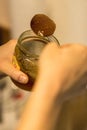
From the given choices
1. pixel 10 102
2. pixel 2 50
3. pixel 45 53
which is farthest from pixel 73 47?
pixel 10 102

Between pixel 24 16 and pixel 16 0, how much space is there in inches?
1.9

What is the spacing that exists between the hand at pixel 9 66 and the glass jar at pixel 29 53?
12mm

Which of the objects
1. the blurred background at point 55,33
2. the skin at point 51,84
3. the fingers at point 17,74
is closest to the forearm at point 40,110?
the skin at point 51,84

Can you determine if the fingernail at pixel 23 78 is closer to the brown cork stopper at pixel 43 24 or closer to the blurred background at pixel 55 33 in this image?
the brown cork stopper at pixel 43 24

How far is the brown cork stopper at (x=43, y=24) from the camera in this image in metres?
0.50

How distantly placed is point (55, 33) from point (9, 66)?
0.19 meters

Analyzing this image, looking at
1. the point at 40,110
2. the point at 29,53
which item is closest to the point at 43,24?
the point at 29,53

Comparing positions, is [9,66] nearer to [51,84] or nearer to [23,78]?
[23,78]

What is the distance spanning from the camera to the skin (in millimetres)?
396

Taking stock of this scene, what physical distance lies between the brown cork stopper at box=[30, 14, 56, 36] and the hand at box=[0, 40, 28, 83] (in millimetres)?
81

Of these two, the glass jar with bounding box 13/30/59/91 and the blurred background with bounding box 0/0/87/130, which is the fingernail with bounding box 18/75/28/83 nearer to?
the glass jar with bounding box 13/30/59/91

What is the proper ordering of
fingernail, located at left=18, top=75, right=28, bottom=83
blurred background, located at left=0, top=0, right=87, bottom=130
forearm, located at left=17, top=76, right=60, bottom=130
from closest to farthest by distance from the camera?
forearm, located at left=17, top=76, right=60, bottom=130
fingernail, located at left=18, top=75, right=28, bottom=83
blurred background, located at left=0, top=0, right=87, bottom=130

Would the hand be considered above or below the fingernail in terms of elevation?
below

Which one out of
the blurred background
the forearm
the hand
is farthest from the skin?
the blurred background
